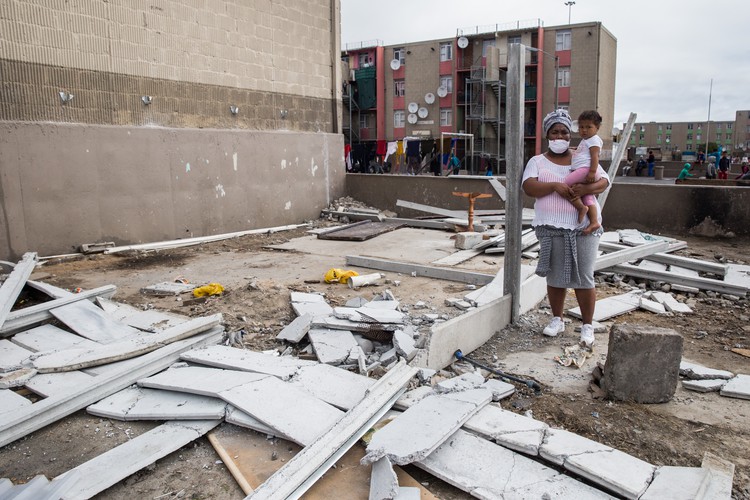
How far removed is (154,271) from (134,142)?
318 centimetres

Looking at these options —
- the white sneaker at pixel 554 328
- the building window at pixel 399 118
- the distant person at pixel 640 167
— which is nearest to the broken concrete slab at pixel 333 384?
the white sneaker at pixel 554 328

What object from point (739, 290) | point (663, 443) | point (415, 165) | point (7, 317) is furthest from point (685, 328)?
point (415, 165)

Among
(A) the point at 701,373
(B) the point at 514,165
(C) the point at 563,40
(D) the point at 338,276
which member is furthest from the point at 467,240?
(C) the point at 563,40

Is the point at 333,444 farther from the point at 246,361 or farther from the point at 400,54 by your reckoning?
Result: the point at 400,54

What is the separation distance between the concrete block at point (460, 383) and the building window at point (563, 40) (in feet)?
122

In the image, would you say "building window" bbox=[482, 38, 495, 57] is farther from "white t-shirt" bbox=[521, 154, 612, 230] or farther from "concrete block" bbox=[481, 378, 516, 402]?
"concrete block" bbox=[481, 378, 516, 402]

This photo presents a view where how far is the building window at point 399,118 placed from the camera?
135ft

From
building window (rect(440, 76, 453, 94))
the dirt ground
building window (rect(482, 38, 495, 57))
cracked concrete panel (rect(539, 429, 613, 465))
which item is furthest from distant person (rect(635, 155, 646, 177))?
cracked concrete panel (rect(539, 429, 613, 465))

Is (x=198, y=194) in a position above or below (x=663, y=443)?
above

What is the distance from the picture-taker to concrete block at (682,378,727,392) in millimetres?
3797

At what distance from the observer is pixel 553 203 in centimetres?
448

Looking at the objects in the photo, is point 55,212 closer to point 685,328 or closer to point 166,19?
point 166,19

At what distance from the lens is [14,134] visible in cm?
823

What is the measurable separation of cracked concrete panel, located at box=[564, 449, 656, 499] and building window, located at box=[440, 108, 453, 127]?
126ft
